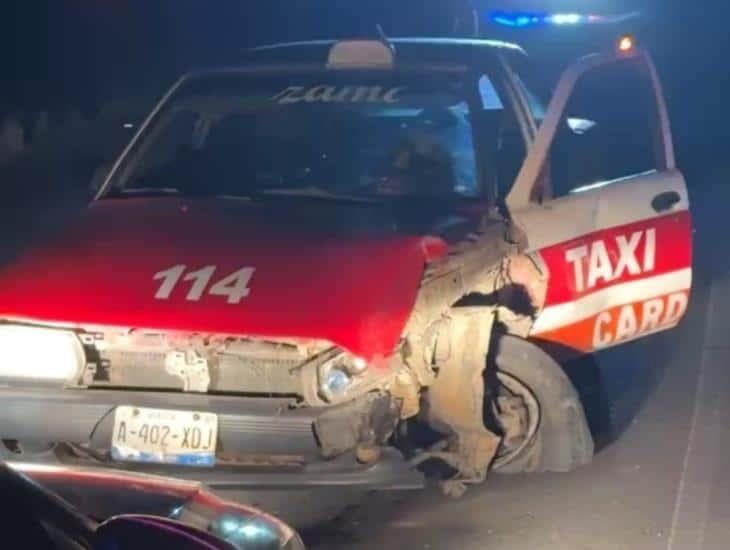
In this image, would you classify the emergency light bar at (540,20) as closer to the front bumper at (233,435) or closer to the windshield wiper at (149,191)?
the windshield wiper at (149,191)

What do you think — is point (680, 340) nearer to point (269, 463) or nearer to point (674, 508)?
point (674, 508)

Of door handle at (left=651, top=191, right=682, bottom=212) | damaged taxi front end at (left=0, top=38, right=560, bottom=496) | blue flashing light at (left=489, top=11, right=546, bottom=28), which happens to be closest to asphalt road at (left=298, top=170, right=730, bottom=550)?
damaged taxi front end at (left=0, top=38, right=560, bottom=496)

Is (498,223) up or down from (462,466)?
up

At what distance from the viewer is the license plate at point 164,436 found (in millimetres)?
6055

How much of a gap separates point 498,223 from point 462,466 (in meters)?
1.06

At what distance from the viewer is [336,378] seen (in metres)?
6.00

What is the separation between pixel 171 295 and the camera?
623 centimetres

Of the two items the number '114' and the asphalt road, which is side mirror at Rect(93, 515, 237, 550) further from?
the asphalt road

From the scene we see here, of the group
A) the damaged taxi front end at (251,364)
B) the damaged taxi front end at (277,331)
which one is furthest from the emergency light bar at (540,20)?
the damaged taxi front end at (251,364)

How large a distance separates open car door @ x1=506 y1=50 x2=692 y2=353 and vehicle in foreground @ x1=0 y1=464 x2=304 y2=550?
2885 mm

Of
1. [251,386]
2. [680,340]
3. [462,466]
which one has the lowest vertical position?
[680,340]

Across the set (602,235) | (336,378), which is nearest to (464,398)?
(336,378)

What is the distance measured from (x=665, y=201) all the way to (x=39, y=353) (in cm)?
313

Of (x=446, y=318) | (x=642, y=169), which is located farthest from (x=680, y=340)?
(x=446, y=318)
